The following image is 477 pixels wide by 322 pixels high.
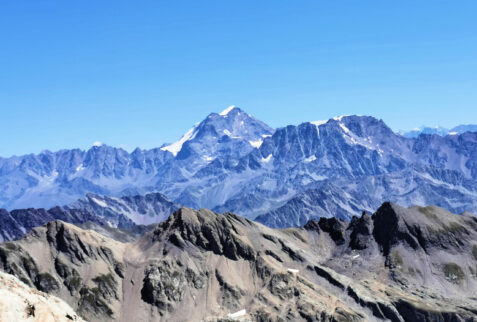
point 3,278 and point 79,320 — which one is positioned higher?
point 3,278

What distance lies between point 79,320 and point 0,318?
58.7 ft

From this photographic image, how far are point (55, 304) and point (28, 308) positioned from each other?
995 centimetres

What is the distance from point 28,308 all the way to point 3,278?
587 inches

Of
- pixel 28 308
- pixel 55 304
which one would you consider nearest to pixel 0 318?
pixel 28 308

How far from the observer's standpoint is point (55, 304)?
89750 mm

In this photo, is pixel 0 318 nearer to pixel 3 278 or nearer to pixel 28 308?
pixel 28 308

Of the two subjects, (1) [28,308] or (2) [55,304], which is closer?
(1) [28,308]

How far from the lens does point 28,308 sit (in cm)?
8000

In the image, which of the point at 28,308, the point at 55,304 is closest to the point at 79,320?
the point at 55,304

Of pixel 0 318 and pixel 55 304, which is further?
pixel 55 304

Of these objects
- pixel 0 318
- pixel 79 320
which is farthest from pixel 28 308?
pixel 79 320

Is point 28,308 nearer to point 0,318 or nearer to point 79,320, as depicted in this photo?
point 0,318

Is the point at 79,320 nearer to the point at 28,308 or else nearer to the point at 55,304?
the point at 55,304

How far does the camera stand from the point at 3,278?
92125 mm
